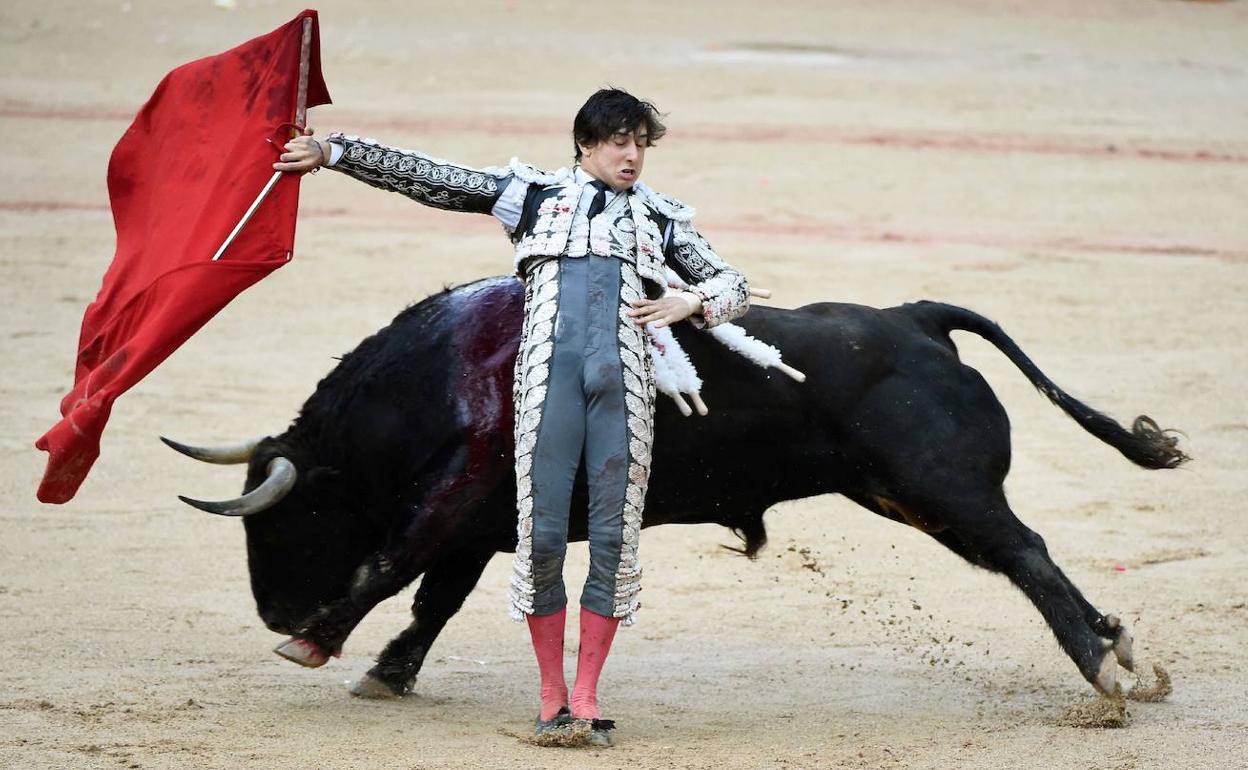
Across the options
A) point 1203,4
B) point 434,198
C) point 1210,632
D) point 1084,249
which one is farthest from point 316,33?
point 1203,4

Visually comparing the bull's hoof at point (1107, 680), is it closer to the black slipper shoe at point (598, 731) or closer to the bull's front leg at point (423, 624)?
the black slipper shoe at point (598, 731)

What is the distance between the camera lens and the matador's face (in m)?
4.49

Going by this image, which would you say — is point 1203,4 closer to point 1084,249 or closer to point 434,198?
point 1084,249


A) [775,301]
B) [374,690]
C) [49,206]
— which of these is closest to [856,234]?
[775,301]

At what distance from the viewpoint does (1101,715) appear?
4.88 m

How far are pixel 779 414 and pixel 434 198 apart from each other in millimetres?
1144

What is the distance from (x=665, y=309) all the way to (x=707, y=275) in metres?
0.22

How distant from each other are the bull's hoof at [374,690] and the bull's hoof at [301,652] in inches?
7.0

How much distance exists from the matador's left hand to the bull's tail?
1.06 m

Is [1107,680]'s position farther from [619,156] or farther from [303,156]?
[303,156]

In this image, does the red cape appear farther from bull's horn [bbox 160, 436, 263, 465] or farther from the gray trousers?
the gray trousers

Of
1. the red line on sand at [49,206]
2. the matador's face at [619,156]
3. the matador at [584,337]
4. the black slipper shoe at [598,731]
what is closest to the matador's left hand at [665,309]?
the matador at [584,337]

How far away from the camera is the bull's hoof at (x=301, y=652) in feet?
16.5

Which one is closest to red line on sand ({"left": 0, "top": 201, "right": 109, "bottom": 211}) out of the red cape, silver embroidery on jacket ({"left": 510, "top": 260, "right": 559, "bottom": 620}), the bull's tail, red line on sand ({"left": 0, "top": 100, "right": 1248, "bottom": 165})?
red line on sand ({"left": 0, "top": 100, "right": 1248, "bottom": 165})
